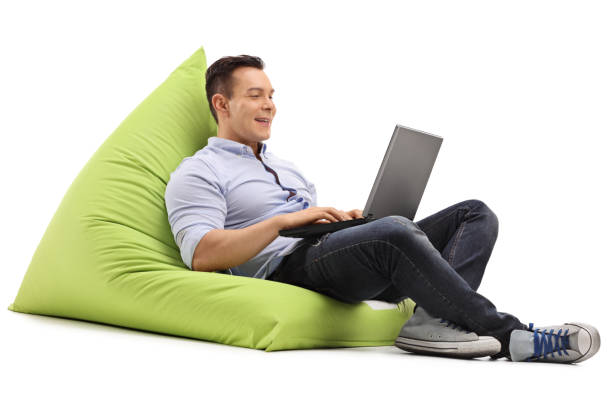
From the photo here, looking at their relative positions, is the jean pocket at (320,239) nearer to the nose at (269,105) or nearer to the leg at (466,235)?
the leg at (466,235)

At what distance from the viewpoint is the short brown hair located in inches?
105

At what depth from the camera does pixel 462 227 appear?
8.01ft

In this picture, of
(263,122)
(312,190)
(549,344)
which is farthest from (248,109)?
(549,344)

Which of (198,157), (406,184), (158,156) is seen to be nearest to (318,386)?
(406,184)

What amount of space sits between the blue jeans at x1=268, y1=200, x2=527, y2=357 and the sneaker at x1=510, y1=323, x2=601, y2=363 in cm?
4

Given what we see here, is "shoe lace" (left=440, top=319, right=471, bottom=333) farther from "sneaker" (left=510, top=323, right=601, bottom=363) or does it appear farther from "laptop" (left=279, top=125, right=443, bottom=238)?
"laptop" (left=279, top=125, right=443, bottom=238)

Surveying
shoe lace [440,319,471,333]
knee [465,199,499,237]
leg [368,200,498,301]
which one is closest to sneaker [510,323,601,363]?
shoe lace [440,319,471,333]

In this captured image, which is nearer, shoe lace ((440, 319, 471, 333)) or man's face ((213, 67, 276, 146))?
shoe lace ((440, 319, 471, 333))

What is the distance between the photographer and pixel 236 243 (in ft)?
7.20

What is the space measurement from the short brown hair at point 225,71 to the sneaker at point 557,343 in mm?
1324

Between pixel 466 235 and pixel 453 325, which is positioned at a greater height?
pixel 466 235

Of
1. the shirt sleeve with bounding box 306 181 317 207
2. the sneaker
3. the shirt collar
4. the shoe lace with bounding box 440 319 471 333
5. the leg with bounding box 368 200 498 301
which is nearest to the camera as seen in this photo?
the sneaker

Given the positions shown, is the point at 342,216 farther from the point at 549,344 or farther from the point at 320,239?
the point at 549,344

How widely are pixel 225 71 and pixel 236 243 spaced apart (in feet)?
2.57
